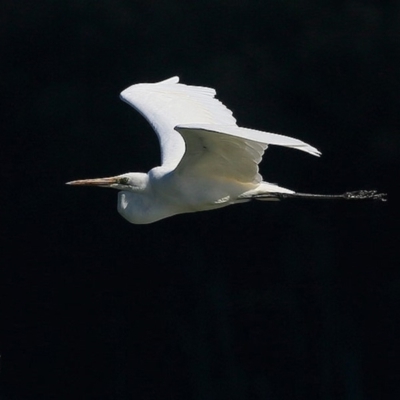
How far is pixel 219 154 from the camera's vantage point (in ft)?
35.1

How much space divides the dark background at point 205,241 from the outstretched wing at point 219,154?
7.68 ft

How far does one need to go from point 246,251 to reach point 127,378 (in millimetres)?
1201

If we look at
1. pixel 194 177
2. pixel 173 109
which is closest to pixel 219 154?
pixel 194 177

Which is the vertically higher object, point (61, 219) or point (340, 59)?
point (340, 59)

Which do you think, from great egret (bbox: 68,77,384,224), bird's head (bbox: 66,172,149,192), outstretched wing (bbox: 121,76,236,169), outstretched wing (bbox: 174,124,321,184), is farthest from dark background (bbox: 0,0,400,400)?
outstretched wing (bbox: 174,124,321,184)

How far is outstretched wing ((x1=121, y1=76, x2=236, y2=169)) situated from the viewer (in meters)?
11.5

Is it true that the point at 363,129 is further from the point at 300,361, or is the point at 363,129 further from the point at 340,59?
the point at 300,361

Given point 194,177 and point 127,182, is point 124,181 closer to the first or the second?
point 127,182

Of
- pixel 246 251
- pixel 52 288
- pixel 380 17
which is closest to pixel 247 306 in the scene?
pixel 246 251

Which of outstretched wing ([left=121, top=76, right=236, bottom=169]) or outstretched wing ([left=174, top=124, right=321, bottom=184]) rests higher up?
outstretched wing ([left=121, top=76, right=236, bottom=169])

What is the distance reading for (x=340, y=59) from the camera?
13.7 meters

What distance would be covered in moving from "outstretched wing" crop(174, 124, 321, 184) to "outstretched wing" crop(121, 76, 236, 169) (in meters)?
0.40

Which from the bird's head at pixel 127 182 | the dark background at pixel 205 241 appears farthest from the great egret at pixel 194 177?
the dark background at pixel 205 241

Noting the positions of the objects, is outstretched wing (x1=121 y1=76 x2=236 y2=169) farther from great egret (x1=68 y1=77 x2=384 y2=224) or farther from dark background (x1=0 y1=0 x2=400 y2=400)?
dark background (x1=0 y1=0 x2=400 y2=400)
